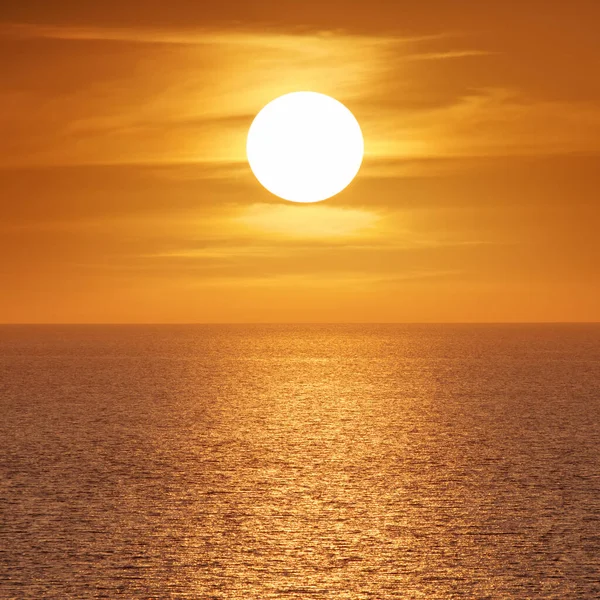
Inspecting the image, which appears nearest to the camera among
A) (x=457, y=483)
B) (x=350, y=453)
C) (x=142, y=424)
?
(x=457, y=483)

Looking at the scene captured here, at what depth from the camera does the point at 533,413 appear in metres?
162

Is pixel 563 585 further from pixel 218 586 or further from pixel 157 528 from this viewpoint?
pixel 157 528

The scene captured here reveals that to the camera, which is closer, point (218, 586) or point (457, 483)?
point (218, 586)

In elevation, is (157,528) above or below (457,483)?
below

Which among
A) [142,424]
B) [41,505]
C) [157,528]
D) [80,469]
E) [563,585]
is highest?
[142,424]

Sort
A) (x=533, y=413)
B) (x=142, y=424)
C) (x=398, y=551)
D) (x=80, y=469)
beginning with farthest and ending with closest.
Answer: (x=533, y=413), (x=142, y=424), (x=80, y=469), (x=398, y=551)

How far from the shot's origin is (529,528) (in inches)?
2859

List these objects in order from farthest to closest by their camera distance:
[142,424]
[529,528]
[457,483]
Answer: [142,424]
[457,483]
[529,528]

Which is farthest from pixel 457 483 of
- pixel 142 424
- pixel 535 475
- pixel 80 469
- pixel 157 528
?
pixel 142 424

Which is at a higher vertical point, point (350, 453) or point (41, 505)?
point (350, 453)

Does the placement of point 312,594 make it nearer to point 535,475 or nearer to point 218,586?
point 218,586

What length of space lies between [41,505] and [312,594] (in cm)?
3226

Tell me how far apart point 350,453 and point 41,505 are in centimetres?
4374

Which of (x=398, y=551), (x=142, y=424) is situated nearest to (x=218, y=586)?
(x=398, y=551)
